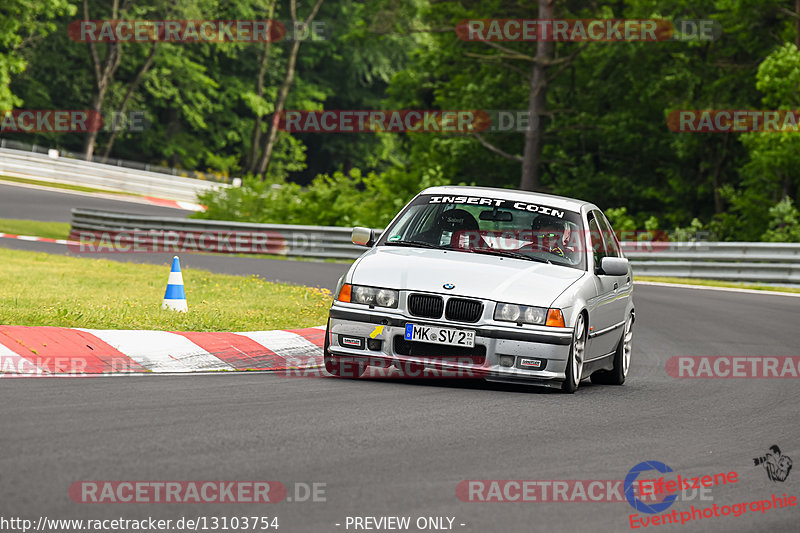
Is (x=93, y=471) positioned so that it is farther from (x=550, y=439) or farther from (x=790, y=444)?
(x=790, y=444)

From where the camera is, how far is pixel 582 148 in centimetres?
3544

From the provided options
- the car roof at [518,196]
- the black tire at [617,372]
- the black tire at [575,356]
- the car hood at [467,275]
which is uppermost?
the car roof at [518,196]

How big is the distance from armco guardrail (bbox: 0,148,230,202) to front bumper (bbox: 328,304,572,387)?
42.5m

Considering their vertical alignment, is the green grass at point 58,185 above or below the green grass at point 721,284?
below

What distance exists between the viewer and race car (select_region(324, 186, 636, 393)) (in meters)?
8.48

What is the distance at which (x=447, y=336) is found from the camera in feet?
27.7

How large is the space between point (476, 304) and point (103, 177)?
147 feet

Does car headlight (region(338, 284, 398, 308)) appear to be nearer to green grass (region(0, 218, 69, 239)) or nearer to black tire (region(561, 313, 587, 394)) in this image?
black tire (region(561, 313, 587, 394))

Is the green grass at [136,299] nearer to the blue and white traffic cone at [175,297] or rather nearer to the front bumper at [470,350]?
the blue and white traffic cone at [175,297]

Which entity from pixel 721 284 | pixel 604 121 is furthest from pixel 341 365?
pixel 604 121

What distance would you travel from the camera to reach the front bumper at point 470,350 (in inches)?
333

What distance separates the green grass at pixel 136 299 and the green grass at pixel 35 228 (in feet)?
33.2

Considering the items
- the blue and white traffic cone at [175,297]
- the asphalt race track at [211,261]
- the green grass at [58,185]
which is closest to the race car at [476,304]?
the blue and white traffic cone at [175,297]

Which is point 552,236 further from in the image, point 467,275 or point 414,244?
point 467,275
